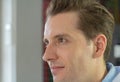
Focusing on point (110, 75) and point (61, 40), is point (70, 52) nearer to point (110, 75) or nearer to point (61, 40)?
point (61, 40)

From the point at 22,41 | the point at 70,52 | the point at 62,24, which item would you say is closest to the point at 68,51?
the point at 70,52

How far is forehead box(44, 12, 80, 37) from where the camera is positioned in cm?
112

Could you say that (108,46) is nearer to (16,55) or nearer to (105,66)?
(105,66)

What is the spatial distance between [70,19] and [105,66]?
250 mm

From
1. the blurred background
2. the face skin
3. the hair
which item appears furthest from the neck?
the blurred background

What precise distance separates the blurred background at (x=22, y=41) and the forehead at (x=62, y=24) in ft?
2.31

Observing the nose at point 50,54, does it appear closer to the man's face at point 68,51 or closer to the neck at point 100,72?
the man's face at point 68,51

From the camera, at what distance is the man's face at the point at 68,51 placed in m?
1.10

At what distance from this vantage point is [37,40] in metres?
1.91

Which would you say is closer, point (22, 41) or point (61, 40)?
point (61, 40)

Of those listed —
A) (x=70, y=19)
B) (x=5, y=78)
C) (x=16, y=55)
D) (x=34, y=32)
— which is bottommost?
(x=5, y=78)

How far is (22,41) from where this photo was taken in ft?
6.06

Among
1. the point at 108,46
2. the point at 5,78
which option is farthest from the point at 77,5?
the point at 5,78

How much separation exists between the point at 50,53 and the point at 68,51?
0.25ft
